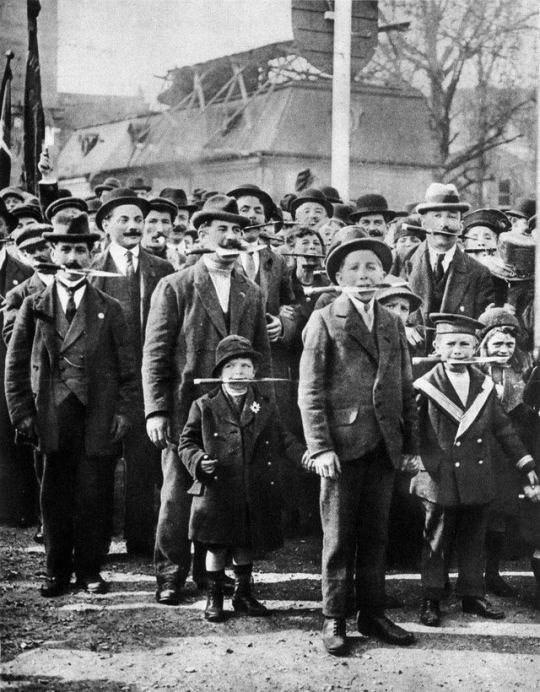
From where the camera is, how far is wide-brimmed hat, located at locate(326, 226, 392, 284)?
4707 millimetres

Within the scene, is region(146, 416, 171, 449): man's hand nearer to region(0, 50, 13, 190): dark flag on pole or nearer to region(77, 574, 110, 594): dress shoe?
region(77, 574, 110, 594): dress shoe

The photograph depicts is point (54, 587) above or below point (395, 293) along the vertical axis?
below

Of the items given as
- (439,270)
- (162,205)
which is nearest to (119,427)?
(439,270)

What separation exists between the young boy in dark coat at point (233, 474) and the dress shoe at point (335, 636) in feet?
1.73

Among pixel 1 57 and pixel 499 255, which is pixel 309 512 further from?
pixel 1 57

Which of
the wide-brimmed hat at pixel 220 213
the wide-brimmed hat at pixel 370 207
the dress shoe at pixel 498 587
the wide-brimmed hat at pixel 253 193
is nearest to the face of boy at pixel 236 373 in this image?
the wide-brimmed hat at pixel 220 213

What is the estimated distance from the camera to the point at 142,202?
20.9 ft

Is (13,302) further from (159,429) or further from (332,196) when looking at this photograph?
(332,196)

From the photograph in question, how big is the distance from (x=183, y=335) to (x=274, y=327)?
39.1 inches

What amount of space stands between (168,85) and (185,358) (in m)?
17.6

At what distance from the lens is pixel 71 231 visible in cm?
549

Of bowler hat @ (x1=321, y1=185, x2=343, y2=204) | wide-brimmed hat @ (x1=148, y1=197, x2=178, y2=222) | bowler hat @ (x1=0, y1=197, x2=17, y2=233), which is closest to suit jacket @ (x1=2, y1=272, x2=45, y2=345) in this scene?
bowler hat @ (x1=0, y1=197, x2=17, y2=233)

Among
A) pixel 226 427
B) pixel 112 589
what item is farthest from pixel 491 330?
pixel 112 589

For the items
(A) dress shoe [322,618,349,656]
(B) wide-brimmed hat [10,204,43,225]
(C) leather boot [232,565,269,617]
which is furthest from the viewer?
(B) wide-brimmed hat [10,204,43,225]
